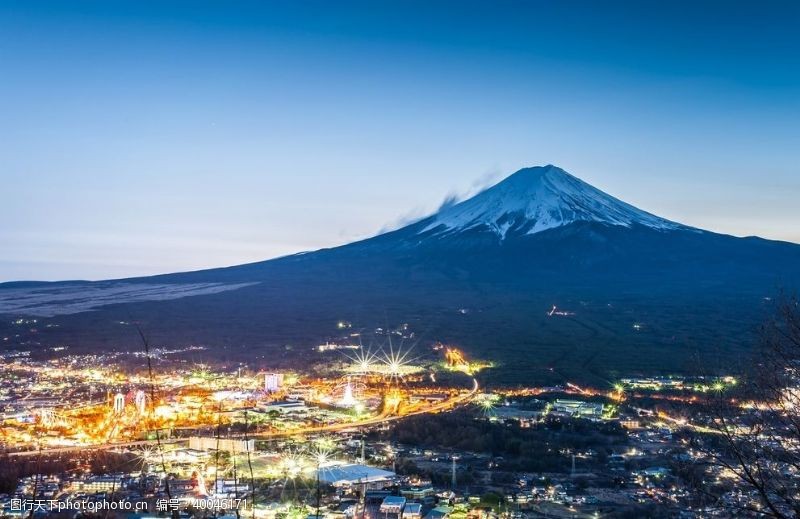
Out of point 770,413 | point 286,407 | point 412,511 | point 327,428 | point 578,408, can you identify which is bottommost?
point 578,408

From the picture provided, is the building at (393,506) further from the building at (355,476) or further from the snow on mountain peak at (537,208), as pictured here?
the snow on mountain peak at (537,208)

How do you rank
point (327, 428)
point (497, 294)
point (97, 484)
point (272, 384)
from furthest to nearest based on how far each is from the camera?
point (497, 294)
point (272, 384)
point (327, 428)
point (97, 484)

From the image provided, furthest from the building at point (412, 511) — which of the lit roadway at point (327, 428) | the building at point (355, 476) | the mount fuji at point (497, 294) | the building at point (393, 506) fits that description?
the mount fuji at point (497, 294)

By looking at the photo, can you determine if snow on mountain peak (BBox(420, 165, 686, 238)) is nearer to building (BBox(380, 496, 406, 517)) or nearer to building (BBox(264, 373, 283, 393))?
building (BBox(264, 373, 283, 393))

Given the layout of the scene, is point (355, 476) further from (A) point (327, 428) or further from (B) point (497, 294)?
(B) point (497, 294)

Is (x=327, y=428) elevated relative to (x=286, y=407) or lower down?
lower down

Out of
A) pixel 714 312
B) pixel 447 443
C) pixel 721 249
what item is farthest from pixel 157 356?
pixel 721 249

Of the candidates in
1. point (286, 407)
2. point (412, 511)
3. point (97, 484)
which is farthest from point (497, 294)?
point (412, 511)
